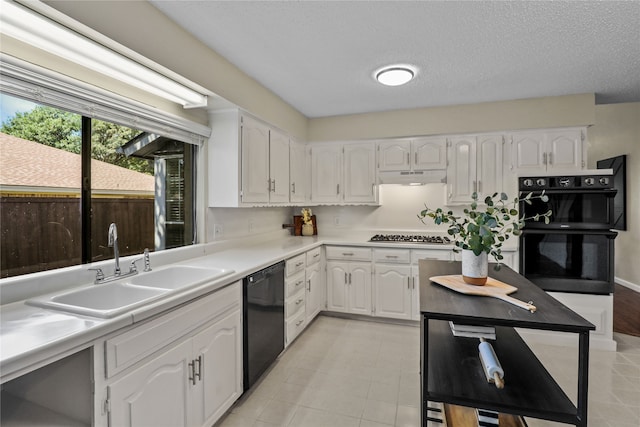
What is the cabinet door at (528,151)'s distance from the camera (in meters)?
3.32

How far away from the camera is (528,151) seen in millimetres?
3359

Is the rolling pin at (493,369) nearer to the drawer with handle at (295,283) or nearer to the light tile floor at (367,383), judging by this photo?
the light tile floor at (367,383)

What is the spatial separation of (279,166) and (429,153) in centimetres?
176

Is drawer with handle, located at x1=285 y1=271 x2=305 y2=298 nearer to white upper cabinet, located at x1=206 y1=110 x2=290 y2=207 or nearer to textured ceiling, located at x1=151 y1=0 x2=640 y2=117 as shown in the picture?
white upper cabinet, located at x1=206 y1=110 x2=290 y2=207

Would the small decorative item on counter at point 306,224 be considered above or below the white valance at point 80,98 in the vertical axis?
below

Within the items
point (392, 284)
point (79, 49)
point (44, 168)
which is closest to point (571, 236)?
point (392, 284)

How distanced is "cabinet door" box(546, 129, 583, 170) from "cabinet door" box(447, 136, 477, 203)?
2.41 ft

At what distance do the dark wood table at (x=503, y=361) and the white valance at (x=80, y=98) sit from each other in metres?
2.04

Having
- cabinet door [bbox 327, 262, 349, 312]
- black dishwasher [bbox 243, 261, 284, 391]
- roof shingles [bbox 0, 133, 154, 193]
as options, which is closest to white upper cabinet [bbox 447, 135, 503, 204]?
cabinet door [bbox 327, 262, 349, 312]

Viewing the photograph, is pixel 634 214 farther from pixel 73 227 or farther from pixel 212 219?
pixel 73 227

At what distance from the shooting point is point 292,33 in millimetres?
2084

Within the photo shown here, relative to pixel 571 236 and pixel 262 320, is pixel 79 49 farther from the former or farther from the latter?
pixel 571 236

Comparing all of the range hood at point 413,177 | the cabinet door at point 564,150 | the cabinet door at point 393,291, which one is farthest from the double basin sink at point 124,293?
the cabinet door at point 564,150

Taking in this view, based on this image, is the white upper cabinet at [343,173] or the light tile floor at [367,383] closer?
the light tile floor at [367,383]
